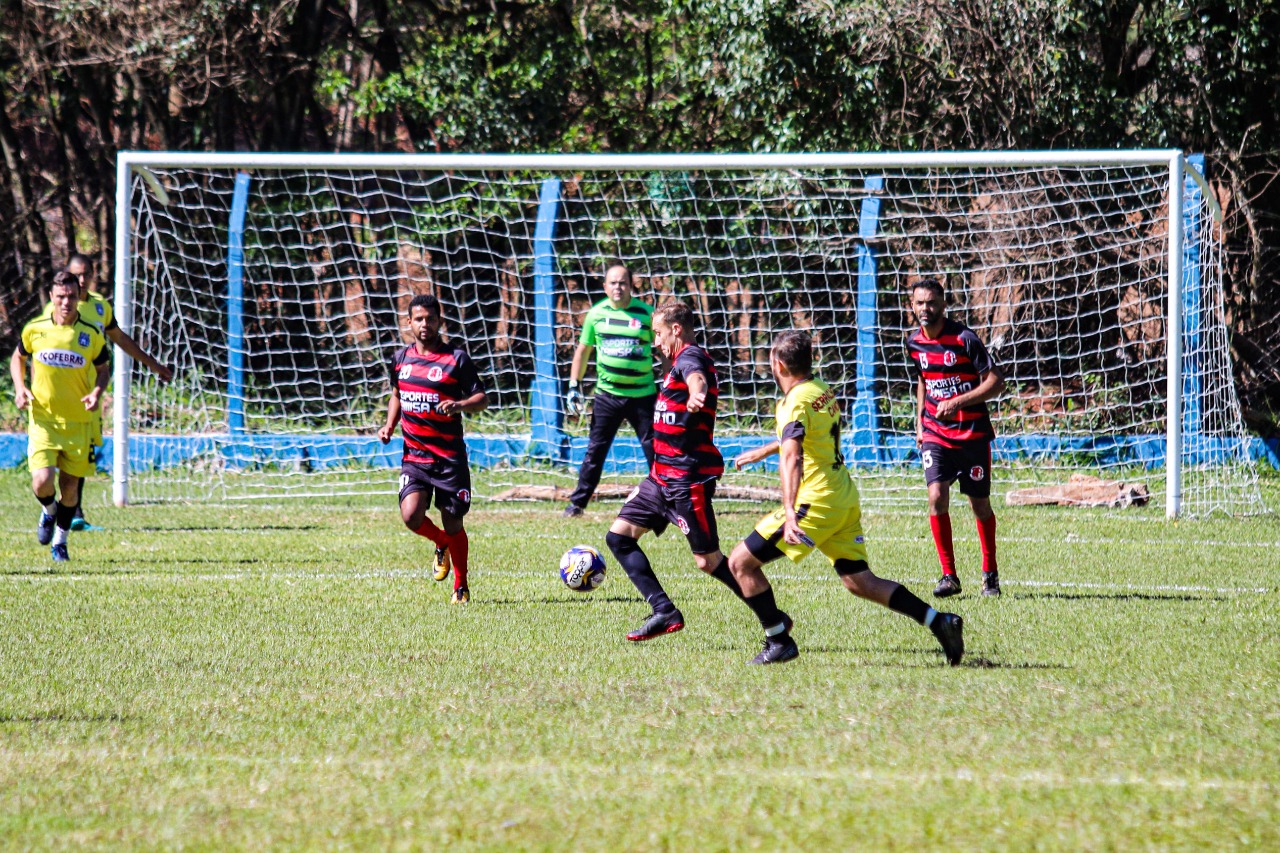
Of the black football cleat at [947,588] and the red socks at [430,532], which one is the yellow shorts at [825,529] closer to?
the black football cleat at [947,588]

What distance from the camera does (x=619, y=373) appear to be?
446 inches

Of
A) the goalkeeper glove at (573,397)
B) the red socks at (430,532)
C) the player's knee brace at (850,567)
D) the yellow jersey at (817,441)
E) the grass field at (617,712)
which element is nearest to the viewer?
the grass field at (617,712)

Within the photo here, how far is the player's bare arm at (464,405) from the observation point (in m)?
7.63

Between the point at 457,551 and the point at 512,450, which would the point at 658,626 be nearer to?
the point at 457,551

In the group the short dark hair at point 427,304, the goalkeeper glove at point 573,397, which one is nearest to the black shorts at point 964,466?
the short dark hair at point 427,304

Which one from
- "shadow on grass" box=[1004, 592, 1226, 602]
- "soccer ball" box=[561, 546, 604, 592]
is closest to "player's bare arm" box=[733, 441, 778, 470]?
"soccer ball" box=[561, 546, 604, 592]

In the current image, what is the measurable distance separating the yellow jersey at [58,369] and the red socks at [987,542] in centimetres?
608

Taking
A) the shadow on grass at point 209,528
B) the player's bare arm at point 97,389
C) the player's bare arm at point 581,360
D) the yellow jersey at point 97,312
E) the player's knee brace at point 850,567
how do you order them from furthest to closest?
1. the player's bare arm at point 581,360
2. the shadow on grass at point 209,528
3. the yellow jersey at point 97,312
4. the player's bare arm at point 97,389
5. the player's knee brace at point 850,567

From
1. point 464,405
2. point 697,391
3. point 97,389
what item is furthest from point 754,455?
point 97,389

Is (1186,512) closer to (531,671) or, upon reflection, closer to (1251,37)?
(1251,37)

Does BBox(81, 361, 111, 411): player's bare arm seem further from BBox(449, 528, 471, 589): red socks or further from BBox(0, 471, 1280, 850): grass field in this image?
BBox(449, 528, 471, 589): red socks

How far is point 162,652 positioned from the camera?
637cm

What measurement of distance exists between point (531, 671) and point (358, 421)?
29.8ft

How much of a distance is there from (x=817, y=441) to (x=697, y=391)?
0.79 m
